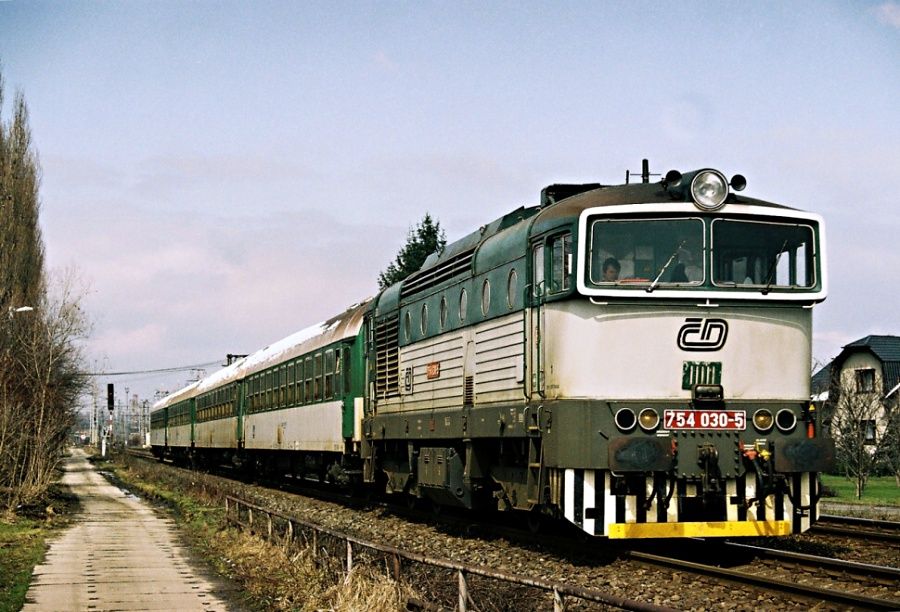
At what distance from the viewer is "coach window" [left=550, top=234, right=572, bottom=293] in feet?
40.5

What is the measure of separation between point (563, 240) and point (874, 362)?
50272 millimetres

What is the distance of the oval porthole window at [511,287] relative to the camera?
45.0 ft

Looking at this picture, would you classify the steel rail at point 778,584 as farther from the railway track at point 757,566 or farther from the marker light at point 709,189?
the marker light at point 709,189

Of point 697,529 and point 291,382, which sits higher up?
point 291,382

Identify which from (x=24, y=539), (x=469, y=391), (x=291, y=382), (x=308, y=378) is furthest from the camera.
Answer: (x=291, y=382)

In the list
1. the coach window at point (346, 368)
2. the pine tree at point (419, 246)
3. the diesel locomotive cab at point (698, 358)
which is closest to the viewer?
the diesel locomotive cab at point (698, 358)

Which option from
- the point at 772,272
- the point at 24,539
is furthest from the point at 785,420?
the point at 24,539

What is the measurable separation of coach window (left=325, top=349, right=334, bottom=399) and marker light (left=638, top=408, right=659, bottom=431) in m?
13.1

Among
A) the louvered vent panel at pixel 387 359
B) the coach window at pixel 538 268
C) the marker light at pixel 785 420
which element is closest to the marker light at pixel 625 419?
the marker light at pixel 785 420

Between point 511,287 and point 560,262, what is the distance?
1.47 meters

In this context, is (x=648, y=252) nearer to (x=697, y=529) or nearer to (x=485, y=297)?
(x=697, y=529)

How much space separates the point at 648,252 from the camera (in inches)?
485

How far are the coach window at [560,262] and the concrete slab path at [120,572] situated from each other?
190 inches

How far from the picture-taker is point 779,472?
11805mm
